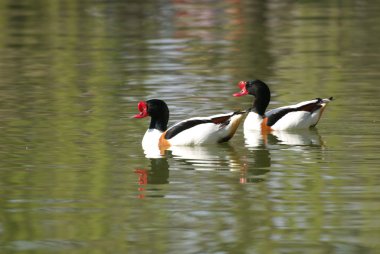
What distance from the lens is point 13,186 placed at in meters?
13.4

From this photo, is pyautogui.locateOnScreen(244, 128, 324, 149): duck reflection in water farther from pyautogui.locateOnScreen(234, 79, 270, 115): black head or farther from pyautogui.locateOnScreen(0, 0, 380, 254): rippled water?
pyautogui.locateOnScreen(234, 79, 270, 115): black head

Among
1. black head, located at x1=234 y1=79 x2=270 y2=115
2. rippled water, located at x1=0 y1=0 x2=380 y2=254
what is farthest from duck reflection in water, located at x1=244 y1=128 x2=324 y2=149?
black head, located at x1=234 y1=79 x2=270 y2=115

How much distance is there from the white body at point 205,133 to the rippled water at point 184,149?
0.42 feet

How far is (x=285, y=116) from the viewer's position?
17469 mm

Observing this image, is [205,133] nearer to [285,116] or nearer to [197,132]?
[197,132]

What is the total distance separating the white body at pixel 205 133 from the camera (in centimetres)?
1609

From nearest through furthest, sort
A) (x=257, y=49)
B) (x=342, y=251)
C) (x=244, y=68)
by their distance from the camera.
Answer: (x=342, y=251), (x=244, y=68), (x=257, y=49)

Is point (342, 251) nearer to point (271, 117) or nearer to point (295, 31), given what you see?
point (271, 117)

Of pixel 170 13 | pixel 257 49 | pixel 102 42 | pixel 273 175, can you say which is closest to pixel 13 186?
pixel 273 175

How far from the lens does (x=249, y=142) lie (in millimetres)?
16688

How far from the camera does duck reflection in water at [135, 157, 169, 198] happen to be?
44.4 ft

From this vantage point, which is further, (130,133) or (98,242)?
(130,133)

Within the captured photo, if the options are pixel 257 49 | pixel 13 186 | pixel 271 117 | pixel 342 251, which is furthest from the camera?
pixel 257 49

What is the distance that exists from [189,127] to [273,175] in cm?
249
